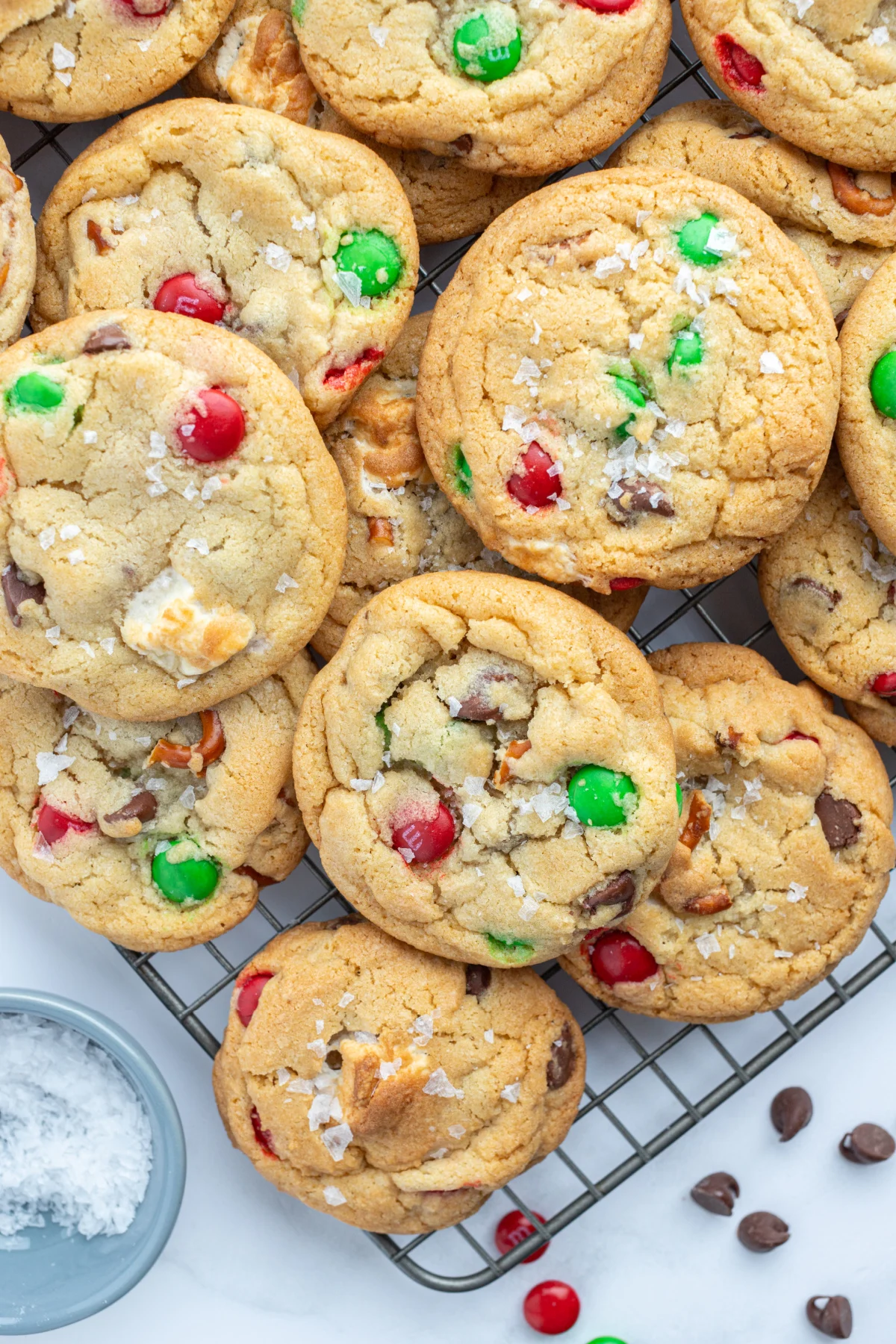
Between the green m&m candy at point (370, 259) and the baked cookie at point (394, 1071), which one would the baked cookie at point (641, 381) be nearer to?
the green m&m candy at point (370, 259)

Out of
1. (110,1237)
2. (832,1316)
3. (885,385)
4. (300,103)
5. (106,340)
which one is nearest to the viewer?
(106,340)

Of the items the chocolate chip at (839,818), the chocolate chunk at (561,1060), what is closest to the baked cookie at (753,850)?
the chocolate chip at (839,818)

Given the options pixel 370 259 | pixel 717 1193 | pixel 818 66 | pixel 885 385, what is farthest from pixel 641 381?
pixel 717 1193

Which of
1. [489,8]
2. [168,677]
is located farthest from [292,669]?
[489,8]

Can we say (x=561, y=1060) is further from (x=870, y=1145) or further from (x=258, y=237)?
(x=258, y=237)

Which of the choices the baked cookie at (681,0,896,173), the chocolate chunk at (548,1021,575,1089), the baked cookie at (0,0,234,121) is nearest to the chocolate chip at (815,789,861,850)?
the chocolate chunk at (548,1021,575,1089)
